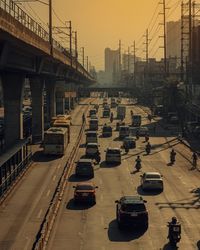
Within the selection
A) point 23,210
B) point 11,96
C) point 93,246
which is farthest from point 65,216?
point 11,96

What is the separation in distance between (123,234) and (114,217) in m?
4.07

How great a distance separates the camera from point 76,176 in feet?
163

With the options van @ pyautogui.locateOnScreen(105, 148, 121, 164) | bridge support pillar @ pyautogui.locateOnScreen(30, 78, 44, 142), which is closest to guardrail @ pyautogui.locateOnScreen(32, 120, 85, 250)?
van @ pyautogui.locateOnScreen(105, 148, 121, 164)

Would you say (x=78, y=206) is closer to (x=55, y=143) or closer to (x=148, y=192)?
(x=148, y=192)

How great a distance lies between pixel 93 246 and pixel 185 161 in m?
34.0

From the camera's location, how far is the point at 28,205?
38.6 meters

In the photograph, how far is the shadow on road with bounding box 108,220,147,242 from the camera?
29.6m

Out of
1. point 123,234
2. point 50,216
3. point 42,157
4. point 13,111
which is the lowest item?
point 123,234

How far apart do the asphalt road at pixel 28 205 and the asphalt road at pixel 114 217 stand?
130 centimetres

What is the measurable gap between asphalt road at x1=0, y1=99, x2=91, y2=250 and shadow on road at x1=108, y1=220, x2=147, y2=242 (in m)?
3.88

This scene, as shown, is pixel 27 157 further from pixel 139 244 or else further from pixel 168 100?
pixel 168 100

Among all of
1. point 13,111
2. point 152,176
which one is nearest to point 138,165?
point 152,176

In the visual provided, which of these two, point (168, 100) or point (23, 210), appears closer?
point (23, 210)

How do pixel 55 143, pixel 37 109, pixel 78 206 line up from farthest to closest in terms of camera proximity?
pixel 37 109 < pixel 55 143 < pixel 78 206
